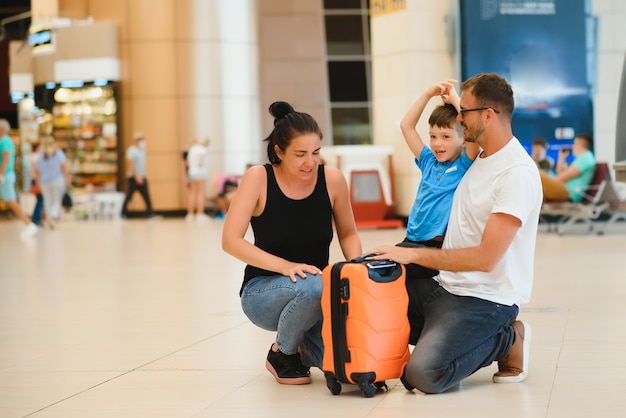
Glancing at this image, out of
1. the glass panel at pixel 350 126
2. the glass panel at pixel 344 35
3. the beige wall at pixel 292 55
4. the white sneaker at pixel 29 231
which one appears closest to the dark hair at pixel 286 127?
the white sneaker at pixel 29 231

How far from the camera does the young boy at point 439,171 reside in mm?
5062

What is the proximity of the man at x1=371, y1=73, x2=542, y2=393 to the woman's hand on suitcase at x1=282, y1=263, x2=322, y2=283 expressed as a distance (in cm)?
33

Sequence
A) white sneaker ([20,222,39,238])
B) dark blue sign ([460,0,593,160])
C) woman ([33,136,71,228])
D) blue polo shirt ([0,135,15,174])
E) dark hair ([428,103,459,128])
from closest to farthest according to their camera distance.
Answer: dark hair ([428,103,459,128])
dark blue sign ([460,0,593,160])
blue polo shirt ([0,135,15,174])
white sneaker ([20,222,39,238])
woman ([33,136,71,228])

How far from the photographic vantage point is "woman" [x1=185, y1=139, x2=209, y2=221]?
2477 centimetres

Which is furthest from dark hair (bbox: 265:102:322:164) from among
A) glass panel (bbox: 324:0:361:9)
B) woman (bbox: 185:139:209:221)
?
glass panel (bbox: 324:0:361:9)

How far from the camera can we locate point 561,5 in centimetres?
1788

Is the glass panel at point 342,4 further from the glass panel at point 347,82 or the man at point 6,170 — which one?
the man at point 6,170

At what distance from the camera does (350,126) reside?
33.3 meters

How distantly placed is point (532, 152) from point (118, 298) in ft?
33.0

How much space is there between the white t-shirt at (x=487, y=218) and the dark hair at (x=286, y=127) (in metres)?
0.74

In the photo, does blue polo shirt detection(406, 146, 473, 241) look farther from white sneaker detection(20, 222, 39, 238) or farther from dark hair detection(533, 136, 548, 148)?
white sneaker detection(20, 222, 39, 238)

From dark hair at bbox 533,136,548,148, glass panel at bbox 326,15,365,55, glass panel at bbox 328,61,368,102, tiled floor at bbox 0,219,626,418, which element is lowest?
tiled floor at bbox 0,219,626,418

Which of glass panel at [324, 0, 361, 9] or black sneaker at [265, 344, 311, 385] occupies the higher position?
glass panel at [324, 0, 361, 9]

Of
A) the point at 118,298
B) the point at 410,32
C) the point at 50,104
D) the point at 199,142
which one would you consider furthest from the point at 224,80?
the point at 118,298
